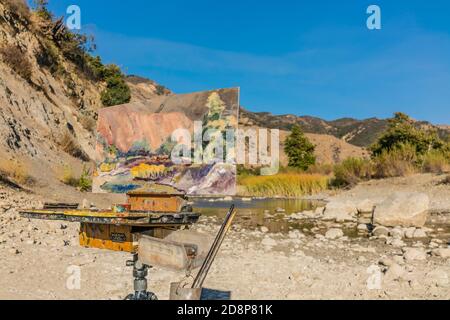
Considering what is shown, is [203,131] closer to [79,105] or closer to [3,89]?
Result: [3,89]

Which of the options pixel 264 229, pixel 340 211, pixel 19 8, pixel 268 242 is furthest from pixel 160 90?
pixel 268 242

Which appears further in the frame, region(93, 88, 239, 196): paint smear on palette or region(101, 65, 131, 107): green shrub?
region(101, 65, 131, 107): green shrub

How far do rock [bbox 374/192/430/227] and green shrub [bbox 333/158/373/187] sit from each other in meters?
12.2

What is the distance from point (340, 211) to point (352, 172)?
417 inches

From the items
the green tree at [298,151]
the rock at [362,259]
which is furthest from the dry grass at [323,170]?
the rock at [362,259]

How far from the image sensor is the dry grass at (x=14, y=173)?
1190 cm

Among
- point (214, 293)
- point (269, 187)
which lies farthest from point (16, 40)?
point (214, 293)

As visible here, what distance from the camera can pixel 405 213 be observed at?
42.6ft

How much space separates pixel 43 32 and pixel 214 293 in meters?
23.5

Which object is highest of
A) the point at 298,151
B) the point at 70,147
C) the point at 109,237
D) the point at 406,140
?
the point at 406,140

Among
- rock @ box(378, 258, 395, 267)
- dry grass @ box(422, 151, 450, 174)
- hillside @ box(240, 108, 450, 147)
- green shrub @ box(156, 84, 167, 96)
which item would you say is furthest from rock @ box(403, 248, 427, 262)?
hillside @ box(240, 108, 450, 147)

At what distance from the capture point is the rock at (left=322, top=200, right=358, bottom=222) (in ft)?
50.3

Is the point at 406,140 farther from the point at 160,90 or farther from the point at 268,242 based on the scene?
the point at 160,90

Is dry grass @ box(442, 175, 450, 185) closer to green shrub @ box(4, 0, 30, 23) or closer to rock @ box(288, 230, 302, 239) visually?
rock @ box(288, 230, 302, 239)
